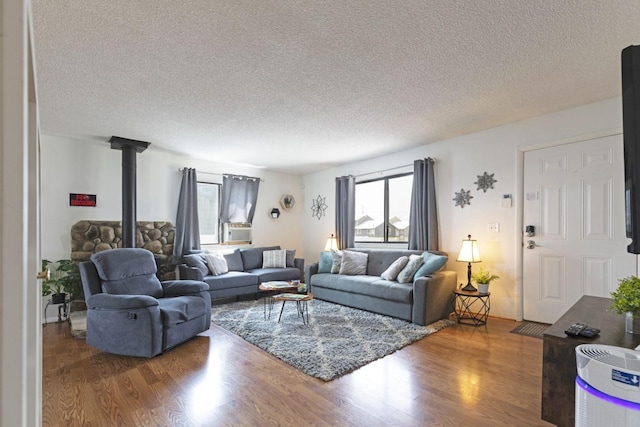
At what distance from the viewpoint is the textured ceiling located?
1.84m

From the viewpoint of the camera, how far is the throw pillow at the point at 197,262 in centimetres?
460

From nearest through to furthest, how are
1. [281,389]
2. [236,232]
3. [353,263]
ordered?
[281,389]
[353,263]
[236,232]

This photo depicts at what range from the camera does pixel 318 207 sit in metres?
6.54

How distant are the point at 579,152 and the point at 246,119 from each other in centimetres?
369

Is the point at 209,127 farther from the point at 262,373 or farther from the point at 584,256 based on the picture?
the point at 584,256

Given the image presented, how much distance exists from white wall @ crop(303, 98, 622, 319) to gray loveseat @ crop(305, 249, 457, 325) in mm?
495

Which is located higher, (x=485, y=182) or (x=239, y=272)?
(x=485, y=182)

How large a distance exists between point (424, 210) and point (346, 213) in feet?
5.31

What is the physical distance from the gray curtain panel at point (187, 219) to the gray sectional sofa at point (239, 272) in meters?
0.25

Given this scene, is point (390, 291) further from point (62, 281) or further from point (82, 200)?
point (82, 200)

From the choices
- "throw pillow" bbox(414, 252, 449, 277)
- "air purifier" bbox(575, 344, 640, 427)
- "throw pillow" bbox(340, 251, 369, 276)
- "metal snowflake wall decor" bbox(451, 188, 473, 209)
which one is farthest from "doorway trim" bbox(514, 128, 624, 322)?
"air purifier" bbox(575, 344, 640, 427)

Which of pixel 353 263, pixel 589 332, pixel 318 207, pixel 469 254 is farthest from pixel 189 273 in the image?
pixel 589 332

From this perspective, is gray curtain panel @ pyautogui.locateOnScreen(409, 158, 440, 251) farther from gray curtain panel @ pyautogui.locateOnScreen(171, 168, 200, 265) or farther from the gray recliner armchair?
gray curtain panel @ pyautogui.locateOnScreen(171, 168, 200, 265)

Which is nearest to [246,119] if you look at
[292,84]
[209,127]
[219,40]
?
[209,127]
